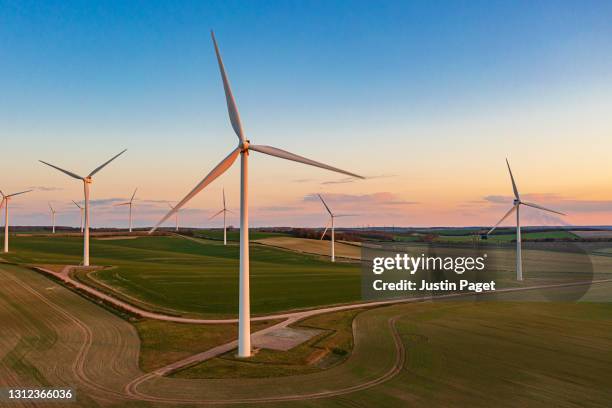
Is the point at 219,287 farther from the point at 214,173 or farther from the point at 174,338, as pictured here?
the point at 214,173

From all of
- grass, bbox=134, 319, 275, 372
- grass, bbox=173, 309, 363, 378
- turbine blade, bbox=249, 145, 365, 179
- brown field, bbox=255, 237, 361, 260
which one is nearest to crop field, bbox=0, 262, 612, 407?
grass, bbox=173, 309, 363, 378

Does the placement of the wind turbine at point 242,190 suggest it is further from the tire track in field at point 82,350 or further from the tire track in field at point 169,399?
the tire track in field at point 82,350

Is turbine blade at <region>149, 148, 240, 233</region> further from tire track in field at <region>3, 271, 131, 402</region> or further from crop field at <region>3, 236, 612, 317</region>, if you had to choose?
crop field at <region>3, 236, 612, 317</region>

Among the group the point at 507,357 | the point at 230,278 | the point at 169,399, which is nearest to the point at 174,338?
the point at 169,399

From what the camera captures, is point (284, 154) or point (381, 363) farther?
point (284, 154)

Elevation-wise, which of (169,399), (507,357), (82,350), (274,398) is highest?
(82,350)

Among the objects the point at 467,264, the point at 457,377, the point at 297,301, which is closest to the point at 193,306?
the point at 297,301
